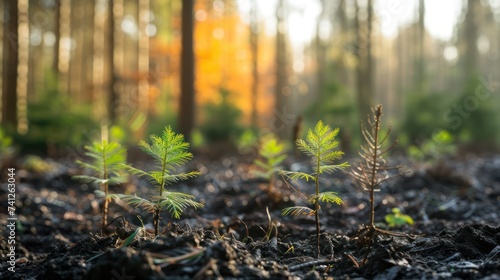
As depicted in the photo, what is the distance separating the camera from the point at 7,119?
13.7 meters

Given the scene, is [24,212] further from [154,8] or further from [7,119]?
[154,8]

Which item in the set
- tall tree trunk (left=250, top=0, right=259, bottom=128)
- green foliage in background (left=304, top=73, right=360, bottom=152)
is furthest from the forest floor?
tall tree trunk (left=250, top=0, right=259, bottom=128)

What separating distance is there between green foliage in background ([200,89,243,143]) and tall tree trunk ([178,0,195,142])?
6.16 ft

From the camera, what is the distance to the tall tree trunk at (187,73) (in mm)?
12633

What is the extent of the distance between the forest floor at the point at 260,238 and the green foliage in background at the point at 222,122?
8.30 m

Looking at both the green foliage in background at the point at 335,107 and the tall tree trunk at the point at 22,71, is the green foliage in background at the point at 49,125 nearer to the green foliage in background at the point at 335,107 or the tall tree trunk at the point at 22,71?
the tall tree trunk at the point at 22,71

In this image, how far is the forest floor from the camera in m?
2.12

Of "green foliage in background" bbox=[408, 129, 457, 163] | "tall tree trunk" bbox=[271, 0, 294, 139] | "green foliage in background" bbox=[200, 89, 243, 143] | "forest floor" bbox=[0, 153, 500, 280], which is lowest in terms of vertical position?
"forest floor" bbox=[0, 153, 500, 280]

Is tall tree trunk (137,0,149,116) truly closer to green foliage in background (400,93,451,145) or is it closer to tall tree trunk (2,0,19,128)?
tall tree trunk (2,0,19,128)

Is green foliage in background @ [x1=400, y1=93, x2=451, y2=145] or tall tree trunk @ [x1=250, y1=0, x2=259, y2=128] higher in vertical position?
tall tree trunk @ [x1=250, y1=0, x2=259, y2=128]

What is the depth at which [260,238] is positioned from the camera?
3.29 metres

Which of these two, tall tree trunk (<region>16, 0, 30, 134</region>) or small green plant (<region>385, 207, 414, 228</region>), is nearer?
small green plant (<region>385, 207, 414, 228</region>)

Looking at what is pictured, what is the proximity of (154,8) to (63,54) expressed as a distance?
1256 cm

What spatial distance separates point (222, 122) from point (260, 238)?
12.1 m
